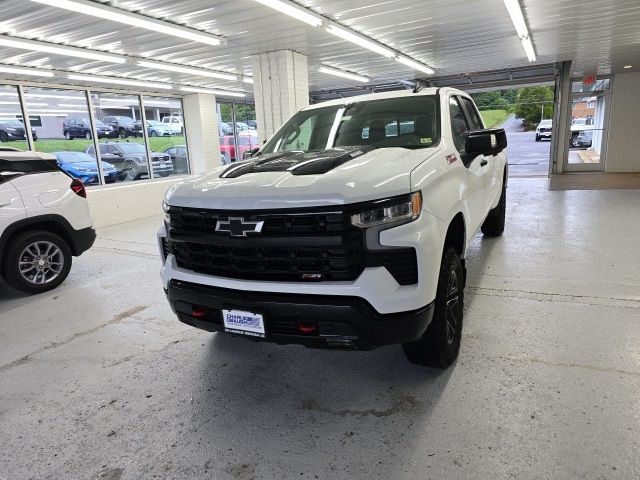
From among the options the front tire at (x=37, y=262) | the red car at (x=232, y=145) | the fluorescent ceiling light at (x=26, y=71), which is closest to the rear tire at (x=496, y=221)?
the front tire at (x=37, y=262)

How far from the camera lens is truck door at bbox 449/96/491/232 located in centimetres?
301

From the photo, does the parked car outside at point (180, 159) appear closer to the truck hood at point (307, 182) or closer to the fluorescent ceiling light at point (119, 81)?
the fluorescent ceiling light at point (119, 81)

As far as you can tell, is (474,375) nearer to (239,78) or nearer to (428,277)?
(428,277)

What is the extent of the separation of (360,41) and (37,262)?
21.5 feet

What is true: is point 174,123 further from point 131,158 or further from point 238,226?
point 238,226

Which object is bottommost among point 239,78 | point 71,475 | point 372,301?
point 71,475

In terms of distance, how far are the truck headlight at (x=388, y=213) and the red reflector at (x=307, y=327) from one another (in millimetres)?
507

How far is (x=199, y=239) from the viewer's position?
2.28m

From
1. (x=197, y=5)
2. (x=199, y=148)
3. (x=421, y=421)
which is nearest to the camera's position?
(x=421, y=421)

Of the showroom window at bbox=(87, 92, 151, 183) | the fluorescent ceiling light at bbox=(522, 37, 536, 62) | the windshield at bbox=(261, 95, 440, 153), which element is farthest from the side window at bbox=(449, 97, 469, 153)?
the showroom window at bbox=(87, 92, 151, 183)

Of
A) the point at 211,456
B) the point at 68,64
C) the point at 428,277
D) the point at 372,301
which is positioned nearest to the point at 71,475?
the point at 211,456

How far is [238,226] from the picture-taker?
2.12m

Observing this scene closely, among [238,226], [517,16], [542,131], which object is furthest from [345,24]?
[542,131]

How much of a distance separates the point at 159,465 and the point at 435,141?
7.75 ft
